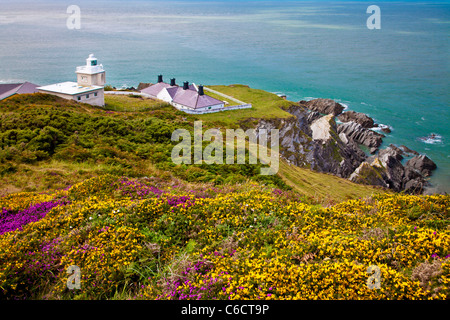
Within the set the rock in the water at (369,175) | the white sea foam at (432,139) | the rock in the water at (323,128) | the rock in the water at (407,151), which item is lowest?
the rock in the water at (369,175)

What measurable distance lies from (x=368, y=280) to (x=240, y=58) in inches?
4820

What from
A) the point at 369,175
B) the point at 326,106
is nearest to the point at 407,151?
the point at 369,175

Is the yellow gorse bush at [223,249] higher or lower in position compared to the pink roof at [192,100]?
lower

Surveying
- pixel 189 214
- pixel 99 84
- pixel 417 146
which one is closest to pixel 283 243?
pixel 189 214

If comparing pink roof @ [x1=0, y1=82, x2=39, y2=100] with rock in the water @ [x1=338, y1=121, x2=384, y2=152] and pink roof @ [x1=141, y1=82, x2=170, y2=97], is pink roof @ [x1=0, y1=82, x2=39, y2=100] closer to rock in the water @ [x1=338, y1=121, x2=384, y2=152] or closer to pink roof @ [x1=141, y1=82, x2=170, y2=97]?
pink roof @ [x1=141, y1=82, x2=170, y2=97]

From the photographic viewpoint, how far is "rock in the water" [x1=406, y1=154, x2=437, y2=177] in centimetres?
4794

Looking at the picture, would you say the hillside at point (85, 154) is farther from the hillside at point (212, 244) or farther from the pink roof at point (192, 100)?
the pink roof at point (192, 100)

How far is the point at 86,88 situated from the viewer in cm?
4419

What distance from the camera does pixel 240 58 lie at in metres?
123

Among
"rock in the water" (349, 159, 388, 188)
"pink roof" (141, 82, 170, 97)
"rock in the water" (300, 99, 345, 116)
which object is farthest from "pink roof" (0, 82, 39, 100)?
"rock in the water" (300, 99, 345, 116)

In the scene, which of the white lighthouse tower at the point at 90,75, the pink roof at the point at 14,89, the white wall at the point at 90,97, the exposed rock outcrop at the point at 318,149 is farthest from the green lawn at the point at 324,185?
the pink roof at the point at 14,89

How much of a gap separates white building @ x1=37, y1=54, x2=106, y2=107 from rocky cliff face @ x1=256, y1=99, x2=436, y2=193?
→ 22.8 meters

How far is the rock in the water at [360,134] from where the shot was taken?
57.3 metres

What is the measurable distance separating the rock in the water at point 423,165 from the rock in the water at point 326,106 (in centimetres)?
2252
